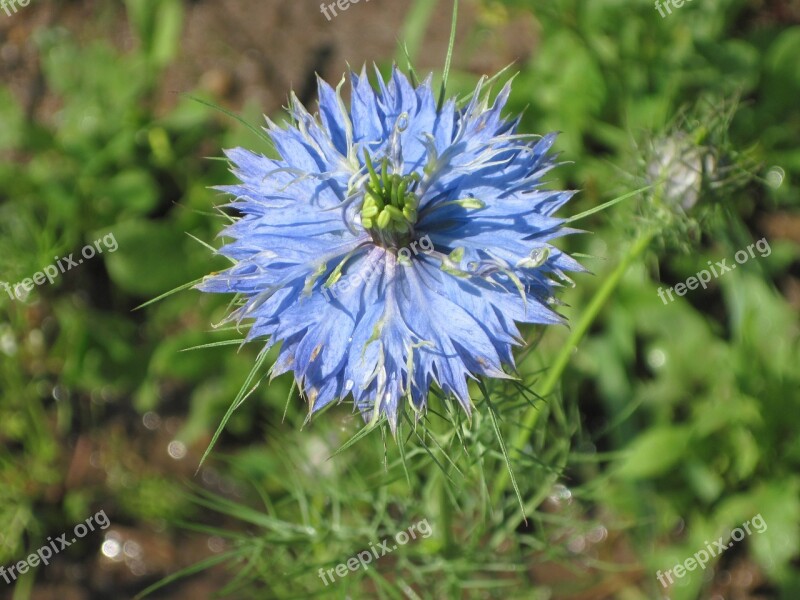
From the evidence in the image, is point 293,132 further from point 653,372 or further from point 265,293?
point 653,372

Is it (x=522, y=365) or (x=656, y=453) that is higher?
(x=522, y=365)

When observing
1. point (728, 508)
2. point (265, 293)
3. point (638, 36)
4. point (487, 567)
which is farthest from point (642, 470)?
point (265, 293)

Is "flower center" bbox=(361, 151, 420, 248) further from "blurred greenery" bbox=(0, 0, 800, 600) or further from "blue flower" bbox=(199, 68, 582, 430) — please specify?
"blurred greenery" bbox=(0, 0, 800, 600)

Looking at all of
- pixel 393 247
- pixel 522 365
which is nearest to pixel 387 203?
pixel 393 247

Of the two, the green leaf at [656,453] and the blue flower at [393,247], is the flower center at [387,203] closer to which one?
the blue flower at [393,247]

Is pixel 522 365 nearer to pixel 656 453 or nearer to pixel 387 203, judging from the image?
pixel 656 453

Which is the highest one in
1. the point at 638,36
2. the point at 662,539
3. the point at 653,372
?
the point at 638,36

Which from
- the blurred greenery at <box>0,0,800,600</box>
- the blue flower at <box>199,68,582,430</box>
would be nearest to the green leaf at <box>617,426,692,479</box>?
the blurred greenery at <box>0,0,800,600</box>
